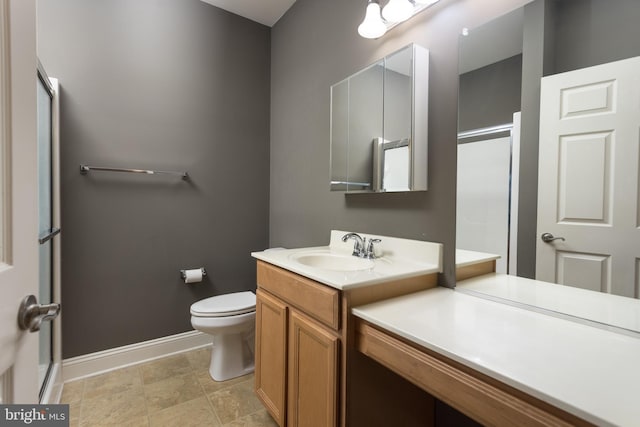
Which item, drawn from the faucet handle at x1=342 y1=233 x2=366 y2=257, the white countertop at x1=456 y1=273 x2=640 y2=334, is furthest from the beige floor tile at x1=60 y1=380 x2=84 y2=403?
the white countertop at x1=456 y1=273 x2=640 y2=334

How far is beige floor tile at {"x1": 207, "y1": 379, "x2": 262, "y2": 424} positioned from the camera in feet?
5.23

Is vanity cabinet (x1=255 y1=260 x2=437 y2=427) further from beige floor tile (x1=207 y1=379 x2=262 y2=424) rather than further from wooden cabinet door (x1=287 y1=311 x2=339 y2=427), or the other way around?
beige floor tile (x1=207 y1=379 x2=262 y2=424)

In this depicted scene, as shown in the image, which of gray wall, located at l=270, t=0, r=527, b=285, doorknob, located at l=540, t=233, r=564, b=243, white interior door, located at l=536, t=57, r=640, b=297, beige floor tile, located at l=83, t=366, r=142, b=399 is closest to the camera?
white interior door, located at l=536, t=57, r=640, b=297

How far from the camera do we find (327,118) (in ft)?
6.49

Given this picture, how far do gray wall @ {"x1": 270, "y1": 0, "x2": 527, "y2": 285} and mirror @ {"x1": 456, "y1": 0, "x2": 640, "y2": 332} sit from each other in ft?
0.24

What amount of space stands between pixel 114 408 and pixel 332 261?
149 centimetres

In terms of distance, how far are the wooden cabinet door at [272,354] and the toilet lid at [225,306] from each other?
1.10 feet

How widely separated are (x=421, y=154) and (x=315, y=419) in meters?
1.22

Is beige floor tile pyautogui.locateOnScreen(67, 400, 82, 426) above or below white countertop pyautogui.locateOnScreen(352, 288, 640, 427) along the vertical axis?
below

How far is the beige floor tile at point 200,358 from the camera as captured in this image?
2.06m

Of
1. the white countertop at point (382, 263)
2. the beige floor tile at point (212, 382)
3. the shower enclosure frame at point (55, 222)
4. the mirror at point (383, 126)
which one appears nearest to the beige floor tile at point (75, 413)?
the shower enclosure frame at point (55, 222)

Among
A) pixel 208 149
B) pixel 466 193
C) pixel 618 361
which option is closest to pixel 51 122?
pixel 208 149

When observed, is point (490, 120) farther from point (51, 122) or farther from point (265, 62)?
point (51, 122)

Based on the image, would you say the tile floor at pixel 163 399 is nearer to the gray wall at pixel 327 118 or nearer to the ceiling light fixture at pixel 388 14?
the gray wall at pixel 327 118
